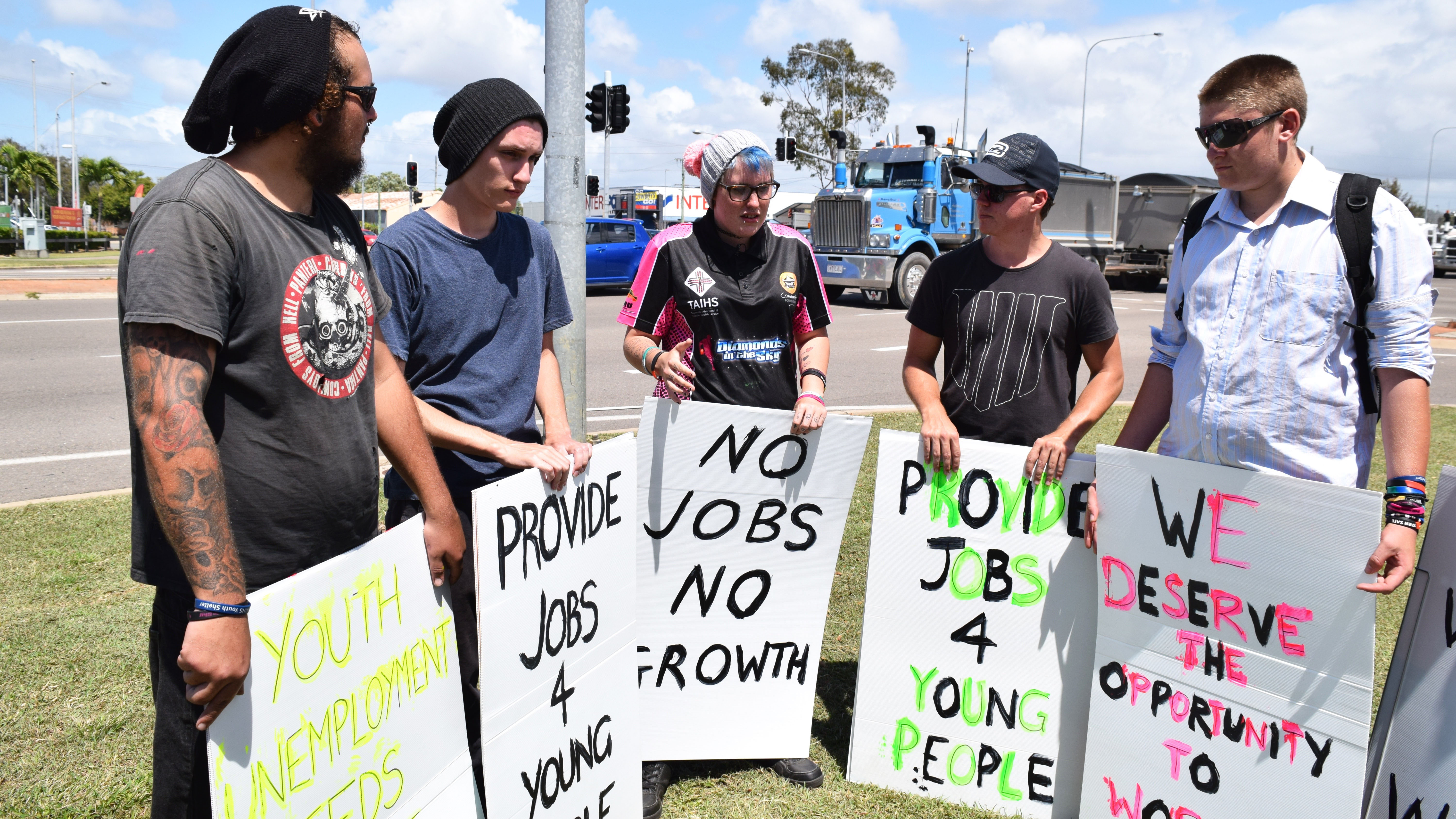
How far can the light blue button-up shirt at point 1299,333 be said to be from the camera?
7.58 feet

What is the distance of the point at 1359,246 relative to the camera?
2324 mm

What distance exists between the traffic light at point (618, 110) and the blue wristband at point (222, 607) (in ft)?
45.9

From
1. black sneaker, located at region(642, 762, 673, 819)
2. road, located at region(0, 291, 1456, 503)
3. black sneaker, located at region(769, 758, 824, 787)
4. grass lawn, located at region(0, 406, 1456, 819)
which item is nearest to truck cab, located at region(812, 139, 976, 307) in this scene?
road, located at region(0, 291, 1456, 503)

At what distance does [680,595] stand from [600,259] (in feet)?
61.1

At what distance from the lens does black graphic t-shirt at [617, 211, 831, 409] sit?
122 inches

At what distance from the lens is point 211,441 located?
163cm

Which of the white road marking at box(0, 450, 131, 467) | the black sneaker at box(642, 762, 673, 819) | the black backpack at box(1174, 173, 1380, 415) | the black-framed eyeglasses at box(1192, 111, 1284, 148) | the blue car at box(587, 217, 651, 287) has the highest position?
the blue car at box(587, 217, 651, 287)

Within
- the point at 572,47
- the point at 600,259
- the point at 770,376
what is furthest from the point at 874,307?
the point at 770,376

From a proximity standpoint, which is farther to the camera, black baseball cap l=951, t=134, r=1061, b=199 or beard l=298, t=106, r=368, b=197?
black baseball cap l=951, t=134, r=1061, b=199

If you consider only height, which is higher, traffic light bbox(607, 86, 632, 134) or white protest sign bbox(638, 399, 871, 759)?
traffic light bbox(607, 86, 632, 134)

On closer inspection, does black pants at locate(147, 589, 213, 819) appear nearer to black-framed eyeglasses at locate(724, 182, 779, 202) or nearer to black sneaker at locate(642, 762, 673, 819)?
black sneaker at locate(642, 762, 673, 819)

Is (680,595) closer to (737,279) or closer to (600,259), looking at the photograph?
(737,279)

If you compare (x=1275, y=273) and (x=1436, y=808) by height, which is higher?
(x=1275, y=273)

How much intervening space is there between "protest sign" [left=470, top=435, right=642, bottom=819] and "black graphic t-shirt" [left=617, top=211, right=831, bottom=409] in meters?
0.51
